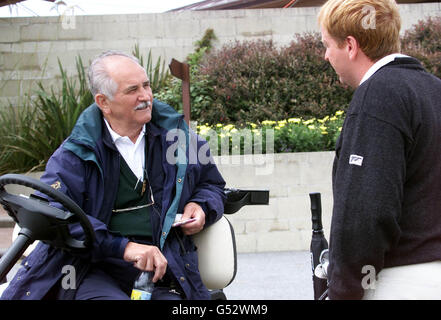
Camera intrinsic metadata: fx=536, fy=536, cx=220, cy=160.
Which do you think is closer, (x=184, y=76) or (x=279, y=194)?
(x=184, y=76)

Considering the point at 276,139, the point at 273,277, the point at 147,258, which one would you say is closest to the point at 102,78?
the point at 147,258

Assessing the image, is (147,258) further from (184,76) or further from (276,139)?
(276,139)

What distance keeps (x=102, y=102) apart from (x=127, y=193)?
1.57ft

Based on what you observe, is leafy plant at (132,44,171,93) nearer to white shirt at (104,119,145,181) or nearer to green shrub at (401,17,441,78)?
green shrub at (401,17,441,78)

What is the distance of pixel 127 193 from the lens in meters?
2.45

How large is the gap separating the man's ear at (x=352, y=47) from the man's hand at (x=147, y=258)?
3.68 ft

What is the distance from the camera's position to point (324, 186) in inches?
232

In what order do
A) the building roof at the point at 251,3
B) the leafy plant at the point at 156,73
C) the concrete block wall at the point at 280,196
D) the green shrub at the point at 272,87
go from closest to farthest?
the concrete block wall at the point at 280,196 < the green shrub at the point at 272,87 < the leafy plant at the point at 156,73 < the building roof at the point at 251,3

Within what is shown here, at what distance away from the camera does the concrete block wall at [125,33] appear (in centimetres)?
813

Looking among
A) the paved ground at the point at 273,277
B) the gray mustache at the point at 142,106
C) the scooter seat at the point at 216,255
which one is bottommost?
the paved ground at the point at 273,277

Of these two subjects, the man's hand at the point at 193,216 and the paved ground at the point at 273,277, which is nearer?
the man's hand at the point at 193,216
